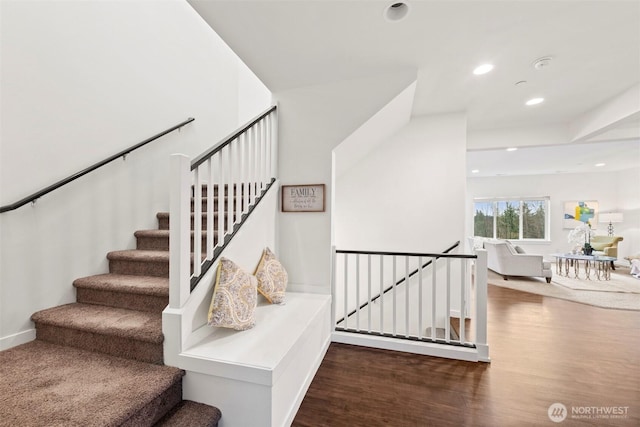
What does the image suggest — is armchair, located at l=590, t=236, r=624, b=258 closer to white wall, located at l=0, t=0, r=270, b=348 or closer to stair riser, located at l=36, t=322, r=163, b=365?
stair riser, located at l=36, t=322, r=163, b=365

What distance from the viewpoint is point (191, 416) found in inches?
53.2

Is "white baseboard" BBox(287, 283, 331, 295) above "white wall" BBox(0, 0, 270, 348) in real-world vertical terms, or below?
below

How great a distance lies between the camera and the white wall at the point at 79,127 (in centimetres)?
169

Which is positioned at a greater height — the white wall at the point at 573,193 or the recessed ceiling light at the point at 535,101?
the recessed ceiling light at the point at 535,101

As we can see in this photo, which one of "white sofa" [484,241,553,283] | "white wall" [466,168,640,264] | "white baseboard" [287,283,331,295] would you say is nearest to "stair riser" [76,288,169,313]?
"white baseboard" [287,283,331,295]

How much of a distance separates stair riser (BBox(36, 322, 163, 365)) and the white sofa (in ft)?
20.3

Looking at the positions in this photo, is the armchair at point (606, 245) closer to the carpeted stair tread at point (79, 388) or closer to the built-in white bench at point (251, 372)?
the built-in white bench at point (251, 372)

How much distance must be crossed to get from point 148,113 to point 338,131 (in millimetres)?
1927

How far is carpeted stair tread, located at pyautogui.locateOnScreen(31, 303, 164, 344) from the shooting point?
4.99 feet

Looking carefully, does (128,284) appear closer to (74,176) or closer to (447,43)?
(74,176)

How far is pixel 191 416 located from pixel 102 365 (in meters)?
0.61

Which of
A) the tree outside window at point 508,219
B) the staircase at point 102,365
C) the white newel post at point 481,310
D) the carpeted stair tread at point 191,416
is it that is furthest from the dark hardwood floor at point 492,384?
the tree outside window at point 508,219

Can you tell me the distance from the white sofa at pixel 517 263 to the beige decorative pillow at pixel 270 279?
17.0 feet

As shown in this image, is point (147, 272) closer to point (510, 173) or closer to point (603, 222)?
point (510, 173)
